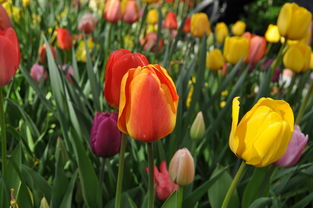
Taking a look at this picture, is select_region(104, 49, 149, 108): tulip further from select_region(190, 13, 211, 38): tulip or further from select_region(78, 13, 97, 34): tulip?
select_region(78, 13, 97, 34): tulip

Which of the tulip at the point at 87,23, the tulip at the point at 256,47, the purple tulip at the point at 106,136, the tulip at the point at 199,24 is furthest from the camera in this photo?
the tulip at the point at 87,23

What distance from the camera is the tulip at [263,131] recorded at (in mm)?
567

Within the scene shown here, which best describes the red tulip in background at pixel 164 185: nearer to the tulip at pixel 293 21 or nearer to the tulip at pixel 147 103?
the tulip at pixel 147 103

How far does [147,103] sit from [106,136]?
24cm

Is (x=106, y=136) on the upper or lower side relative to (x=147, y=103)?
lower

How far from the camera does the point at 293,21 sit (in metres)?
1.26

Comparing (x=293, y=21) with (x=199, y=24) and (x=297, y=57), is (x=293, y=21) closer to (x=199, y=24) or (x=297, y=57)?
(x=297, y=57)

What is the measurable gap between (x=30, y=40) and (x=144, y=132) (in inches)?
50.8

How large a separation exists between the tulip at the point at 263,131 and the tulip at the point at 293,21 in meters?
0.73

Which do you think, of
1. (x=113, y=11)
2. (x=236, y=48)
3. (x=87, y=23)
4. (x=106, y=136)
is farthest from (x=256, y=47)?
(x=106, y=136)

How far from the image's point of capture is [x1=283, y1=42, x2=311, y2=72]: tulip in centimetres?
133

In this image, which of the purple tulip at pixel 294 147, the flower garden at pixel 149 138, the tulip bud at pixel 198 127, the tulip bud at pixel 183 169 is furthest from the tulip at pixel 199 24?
the tulip bud at pixel 183 169

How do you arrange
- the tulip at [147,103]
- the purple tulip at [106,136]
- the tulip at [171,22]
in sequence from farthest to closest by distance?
the tulip at [171,22], the purple tulip at [106,136], the tulip at [147,103]

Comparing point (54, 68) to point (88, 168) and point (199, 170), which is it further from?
point (199, 170)
